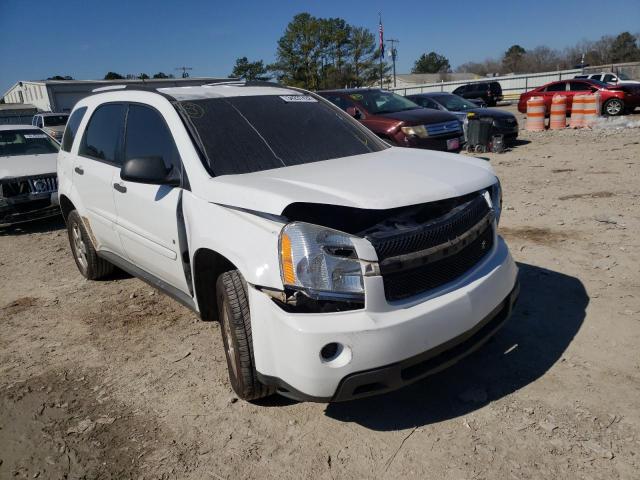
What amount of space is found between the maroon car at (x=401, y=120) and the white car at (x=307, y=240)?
6201mm

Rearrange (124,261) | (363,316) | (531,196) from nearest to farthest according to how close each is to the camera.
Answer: (363,316) < (124,261) < (531,196)

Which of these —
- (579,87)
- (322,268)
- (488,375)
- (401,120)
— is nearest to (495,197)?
(488,375)

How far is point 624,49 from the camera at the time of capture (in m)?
72.8

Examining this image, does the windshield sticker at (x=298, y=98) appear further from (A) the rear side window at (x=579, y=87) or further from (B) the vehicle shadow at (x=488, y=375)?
(A) the rear side window at (x=579, y=87)

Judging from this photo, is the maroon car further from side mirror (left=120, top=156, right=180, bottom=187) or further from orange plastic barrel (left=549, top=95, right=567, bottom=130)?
side mirror (left=120, top=156, right=180, bottom=187)

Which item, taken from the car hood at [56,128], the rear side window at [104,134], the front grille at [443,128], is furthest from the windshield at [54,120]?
the rear side window at [104,134]

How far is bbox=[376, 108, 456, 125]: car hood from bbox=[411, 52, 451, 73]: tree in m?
101

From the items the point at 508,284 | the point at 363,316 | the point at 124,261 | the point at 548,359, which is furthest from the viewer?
the point at 124,261

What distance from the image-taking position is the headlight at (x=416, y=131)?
385 inches

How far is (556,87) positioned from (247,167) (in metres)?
20.8

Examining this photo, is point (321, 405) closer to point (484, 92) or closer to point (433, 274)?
point (433, 274)

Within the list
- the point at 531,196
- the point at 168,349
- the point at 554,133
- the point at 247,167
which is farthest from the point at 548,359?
the point at 554,133

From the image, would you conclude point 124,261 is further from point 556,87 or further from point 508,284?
point 556,87

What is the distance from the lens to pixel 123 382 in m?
3.29
